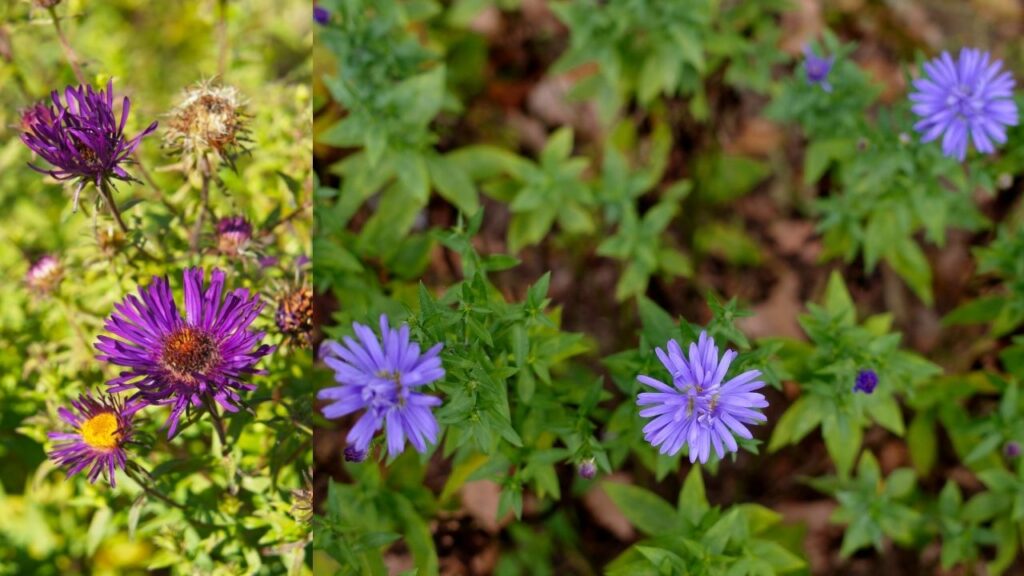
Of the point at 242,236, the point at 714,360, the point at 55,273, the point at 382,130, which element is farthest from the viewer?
the point at 382,130

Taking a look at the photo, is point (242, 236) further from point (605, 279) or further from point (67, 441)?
point (605, 279)

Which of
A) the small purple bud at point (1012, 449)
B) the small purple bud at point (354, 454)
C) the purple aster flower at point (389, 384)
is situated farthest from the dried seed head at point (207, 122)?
the small purple bud at point (1012, 449)

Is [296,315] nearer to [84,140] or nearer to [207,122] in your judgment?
[207,122]

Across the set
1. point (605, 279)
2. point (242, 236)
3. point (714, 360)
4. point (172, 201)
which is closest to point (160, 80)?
point (172, 201)

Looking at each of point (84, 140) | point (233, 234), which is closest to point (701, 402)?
point (233, 234)

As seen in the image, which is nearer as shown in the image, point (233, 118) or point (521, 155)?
point (233, 118)

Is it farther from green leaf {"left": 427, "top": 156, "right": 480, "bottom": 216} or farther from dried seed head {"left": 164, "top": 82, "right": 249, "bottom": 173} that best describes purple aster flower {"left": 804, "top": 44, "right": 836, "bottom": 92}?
dried seed head {"left": 164, "top": 82, "right": 249, "bottom": 173}

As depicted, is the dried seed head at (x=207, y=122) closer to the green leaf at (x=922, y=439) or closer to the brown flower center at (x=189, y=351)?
the brown flower center at (x=189, y=351)
